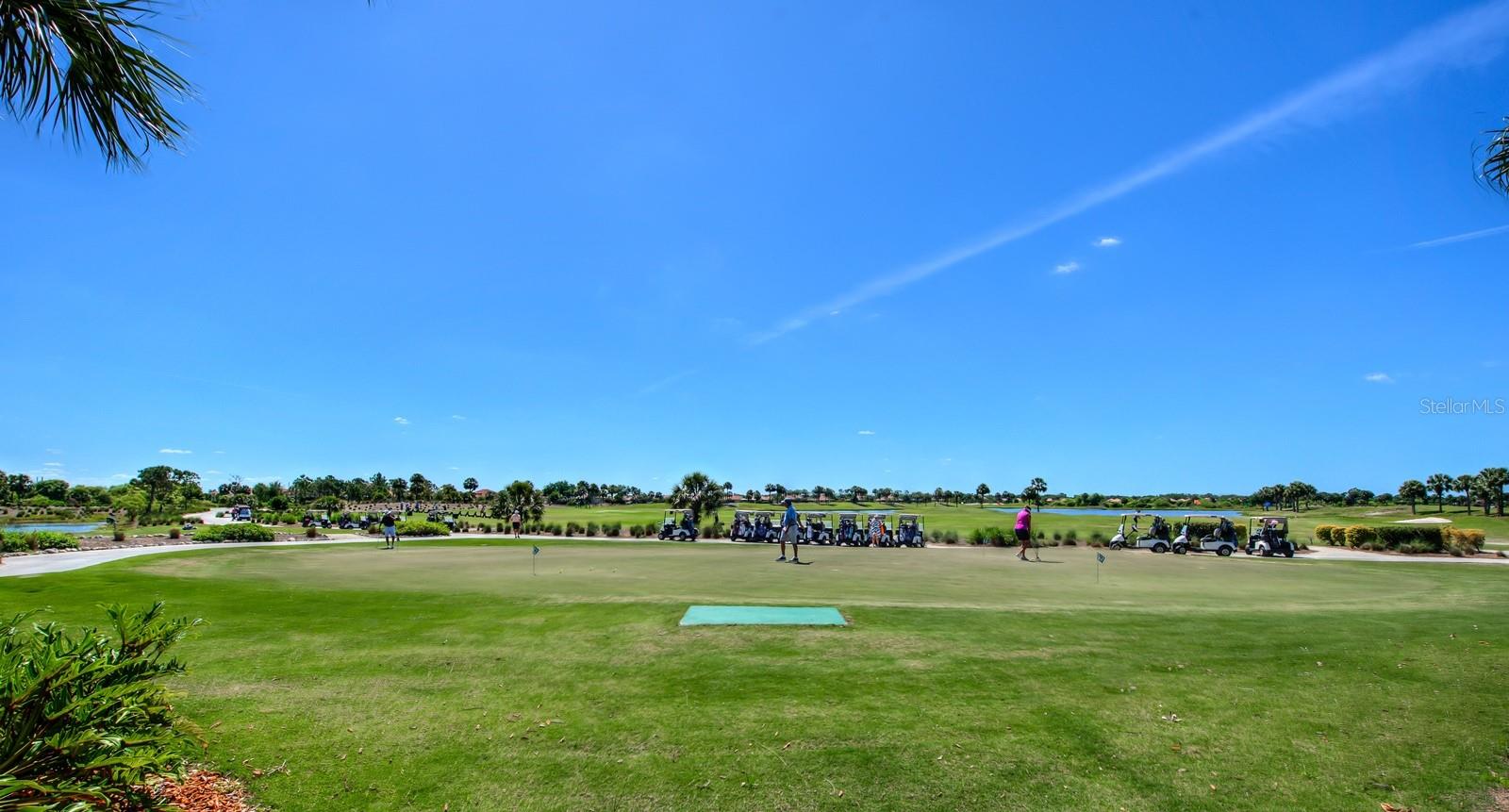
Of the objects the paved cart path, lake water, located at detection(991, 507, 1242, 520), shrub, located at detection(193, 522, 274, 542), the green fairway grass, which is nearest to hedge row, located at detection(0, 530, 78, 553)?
the paved cart path

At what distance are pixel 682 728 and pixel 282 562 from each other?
21857mm

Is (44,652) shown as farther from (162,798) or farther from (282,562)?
(282,562)

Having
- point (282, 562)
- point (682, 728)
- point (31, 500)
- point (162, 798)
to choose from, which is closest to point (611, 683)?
point (682, 728)

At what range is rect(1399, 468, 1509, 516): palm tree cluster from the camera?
76625mm

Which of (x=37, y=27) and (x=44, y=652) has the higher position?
(x=37, y=27)

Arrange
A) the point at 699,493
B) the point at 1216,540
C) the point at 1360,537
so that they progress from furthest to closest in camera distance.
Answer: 1. the point at 699,493
2. the point at 1360,537
3. the point at 1216,540

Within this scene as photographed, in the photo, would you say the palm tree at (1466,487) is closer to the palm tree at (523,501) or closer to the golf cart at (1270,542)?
the golf cart at (1270,542)

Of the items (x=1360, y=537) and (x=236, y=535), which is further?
(x=236, y=535)

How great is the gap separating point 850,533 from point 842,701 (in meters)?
29.2

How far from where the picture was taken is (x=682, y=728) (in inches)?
248

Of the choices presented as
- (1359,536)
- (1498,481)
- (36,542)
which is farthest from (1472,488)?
(36,542)

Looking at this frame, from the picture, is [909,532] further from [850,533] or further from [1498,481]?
[1498,481]

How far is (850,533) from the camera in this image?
3572 centimetres

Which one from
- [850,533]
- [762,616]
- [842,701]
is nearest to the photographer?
[842,701]
